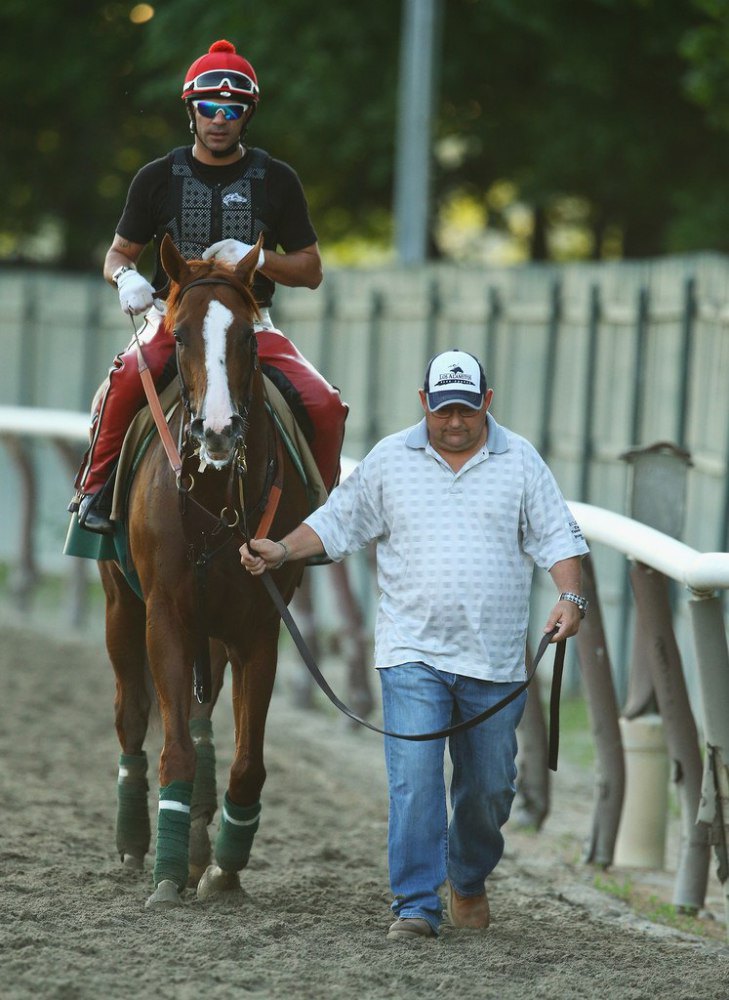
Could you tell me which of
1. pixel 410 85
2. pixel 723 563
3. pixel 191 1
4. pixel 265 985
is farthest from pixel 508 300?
pixel 191 1

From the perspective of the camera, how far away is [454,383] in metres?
6.17

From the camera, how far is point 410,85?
18875 mm

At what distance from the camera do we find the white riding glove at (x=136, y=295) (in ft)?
22.1

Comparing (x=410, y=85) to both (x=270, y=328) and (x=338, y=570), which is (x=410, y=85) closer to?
(x=338, y=570)

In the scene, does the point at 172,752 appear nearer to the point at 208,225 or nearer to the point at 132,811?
the point at 132,811

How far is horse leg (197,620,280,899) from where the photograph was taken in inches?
269

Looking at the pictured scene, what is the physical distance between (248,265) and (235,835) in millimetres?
1903

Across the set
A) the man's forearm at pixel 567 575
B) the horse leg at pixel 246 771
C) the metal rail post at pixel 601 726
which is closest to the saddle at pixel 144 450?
the horse leg at pixel 246 771

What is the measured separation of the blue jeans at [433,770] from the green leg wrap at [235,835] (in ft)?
2.39

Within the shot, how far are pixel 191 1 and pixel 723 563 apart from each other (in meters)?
18.2

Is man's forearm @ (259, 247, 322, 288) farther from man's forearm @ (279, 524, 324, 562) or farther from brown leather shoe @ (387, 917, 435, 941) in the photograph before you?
brown leather shoe @ (387, 917, 435, 941)

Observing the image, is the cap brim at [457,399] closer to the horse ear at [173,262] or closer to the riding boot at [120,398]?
the horse ear at [173,262]

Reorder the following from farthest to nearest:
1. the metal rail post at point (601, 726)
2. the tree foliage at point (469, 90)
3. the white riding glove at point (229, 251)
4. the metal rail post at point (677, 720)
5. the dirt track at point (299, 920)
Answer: the tree foliage at point (469, 90) < the metal rail post at point (601, 726) < the metal rail post at point (677, 720) < the white riding glove at point (229, 251) < the dirt track at point (299, 920)

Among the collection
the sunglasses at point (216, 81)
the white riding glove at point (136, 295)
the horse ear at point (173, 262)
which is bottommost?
the white riding glove at point (136, 295)
